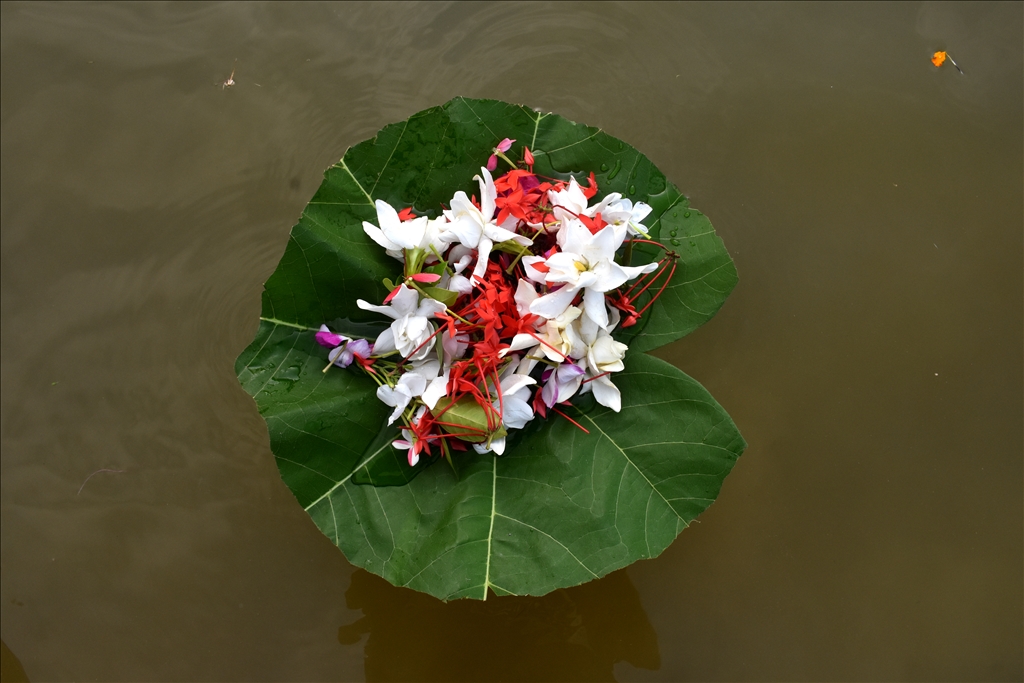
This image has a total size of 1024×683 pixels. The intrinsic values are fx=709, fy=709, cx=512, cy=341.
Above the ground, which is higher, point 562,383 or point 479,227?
point 479,227

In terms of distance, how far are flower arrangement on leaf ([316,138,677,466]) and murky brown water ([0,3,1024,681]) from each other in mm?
335

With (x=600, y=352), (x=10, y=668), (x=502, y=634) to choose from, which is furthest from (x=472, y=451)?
(x=10, y=668)

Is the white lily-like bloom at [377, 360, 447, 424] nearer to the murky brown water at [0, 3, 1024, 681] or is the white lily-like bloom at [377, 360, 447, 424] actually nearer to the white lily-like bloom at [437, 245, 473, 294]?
the white lily-like bloom at [437, 245, 473, 294]

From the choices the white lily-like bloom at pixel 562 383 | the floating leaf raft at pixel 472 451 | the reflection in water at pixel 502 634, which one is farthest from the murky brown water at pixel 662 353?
the white lily-like bloom at pixel 562 383

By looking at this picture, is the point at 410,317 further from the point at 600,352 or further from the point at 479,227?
the point at 600,352

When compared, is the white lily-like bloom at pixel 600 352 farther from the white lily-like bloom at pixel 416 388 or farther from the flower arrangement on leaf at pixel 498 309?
the white lily-like bloom at pixel 416 388

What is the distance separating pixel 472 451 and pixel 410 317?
236 mm

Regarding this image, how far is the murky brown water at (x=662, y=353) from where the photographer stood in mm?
1250

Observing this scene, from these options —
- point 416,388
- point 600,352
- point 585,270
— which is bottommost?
point 416,388

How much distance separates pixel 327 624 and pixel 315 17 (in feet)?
3.57

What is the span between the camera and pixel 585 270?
0.93 meters

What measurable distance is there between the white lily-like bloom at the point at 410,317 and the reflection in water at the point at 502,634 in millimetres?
506

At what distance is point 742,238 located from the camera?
1.28 metres

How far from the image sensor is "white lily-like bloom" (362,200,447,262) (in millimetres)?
943
